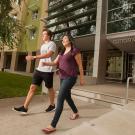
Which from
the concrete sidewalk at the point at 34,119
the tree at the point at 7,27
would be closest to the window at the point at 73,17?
the tree at the point at 7,27

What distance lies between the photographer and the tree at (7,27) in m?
8.98

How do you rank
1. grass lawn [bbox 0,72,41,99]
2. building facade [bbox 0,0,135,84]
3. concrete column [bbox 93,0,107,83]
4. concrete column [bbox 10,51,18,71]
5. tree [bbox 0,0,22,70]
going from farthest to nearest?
concrete column [bbox 10,51,18,71], concrete column [bbox 93,0,107,83], building facade [bbox 0,0,135,84], grass lawn [bbox 0,72,41,99], tree [bbox 0,0,22,70]

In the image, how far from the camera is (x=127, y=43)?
18.3m

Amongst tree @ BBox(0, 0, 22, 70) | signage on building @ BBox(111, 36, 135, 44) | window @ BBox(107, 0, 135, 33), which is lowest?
tree @ BBox(0, 0, 22, 70)

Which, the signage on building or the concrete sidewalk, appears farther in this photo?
the signage on building

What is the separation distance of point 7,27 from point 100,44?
9977 millimetres

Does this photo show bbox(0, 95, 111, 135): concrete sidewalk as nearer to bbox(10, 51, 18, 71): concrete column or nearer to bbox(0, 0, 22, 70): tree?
bbox(0, 0, 22, 70): tree

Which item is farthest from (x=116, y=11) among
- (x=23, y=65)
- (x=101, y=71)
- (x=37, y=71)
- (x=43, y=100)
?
(x=23, y=65)

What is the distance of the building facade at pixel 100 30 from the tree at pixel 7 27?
3.19 ft

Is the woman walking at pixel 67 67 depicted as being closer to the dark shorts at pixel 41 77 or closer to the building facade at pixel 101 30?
the dark shorts at pixel 41 77

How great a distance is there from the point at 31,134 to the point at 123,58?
1791 cm

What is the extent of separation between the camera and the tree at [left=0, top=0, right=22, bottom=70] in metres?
8.98

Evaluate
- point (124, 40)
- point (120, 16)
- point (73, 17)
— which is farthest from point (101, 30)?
point (73, 17)

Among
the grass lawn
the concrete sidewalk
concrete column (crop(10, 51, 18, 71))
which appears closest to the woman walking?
the concrete sidewalk
